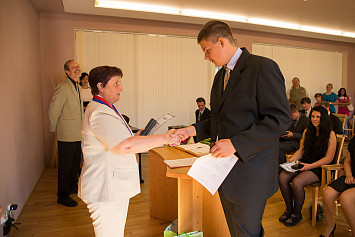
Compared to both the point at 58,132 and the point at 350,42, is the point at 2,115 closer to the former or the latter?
the point at 58,132

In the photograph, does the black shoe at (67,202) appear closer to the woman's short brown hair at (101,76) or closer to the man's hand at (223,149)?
the woman's short brown hair at (101,76)

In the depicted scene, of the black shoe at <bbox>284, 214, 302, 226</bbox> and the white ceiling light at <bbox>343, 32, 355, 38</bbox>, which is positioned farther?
the white ceiling light at <bbox>343, 32, 355, 38</bbox>

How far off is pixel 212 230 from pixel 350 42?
961 cm

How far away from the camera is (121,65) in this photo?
6520mm

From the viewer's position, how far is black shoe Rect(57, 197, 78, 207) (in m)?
3.62

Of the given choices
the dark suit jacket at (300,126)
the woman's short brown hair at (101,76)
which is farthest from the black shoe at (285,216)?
the woman's short brown hair at (101,76)

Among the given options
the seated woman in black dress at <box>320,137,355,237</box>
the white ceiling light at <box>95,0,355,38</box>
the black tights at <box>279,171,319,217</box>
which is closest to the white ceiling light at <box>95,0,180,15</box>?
the white ceiling light at <box>95,0,355,38</box>

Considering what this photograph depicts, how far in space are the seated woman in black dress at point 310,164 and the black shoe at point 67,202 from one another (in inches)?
98.7

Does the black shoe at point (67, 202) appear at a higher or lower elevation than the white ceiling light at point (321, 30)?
lower

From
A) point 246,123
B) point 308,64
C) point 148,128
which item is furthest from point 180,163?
point 308,64

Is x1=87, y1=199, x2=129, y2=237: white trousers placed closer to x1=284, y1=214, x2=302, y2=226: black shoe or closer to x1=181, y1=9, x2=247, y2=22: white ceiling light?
x1=284, y1=214, x2=302, y2=226: black shoe

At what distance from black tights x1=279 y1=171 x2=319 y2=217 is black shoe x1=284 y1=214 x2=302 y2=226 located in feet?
0.11

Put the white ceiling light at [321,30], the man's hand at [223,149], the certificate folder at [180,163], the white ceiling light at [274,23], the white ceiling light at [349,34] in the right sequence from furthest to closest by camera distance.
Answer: the white ceiling light at [349,34] → the white ceiling light at [321,30] → the white ceiling light at [274,23] → the certificate folder at [180,163] → the man's hand at [223,149]

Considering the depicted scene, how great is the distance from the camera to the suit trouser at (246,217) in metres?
1.46
